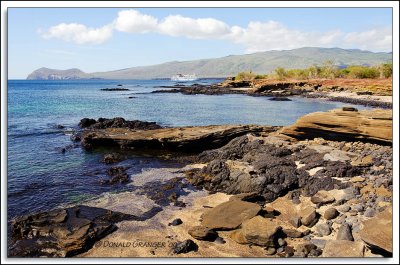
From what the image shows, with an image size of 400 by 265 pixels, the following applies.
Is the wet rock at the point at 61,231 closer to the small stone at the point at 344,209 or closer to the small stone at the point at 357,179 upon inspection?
the small stone at the point at 344,209

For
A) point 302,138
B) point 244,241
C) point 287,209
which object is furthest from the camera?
point 302,138

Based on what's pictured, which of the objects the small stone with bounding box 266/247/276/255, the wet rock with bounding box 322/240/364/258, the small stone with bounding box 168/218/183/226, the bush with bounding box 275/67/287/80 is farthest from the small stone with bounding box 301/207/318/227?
the bush with bounding box 275/67/287/80

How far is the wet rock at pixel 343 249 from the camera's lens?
1030cm

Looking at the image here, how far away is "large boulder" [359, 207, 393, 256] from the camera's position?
980 centimetres

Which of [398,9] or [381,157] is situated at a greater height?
[398,9]

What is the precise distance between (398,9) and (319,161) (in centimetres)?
1018

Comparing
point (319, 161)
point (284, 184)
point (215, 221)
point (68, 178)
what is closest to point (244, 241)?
point (215, 221)

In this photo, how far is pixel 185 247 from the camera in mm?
11688

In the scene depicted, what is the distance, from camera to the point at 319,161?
18656 mm

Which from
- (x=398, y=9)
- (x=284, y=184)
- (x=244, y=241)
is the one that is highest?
(x=398, y=9)

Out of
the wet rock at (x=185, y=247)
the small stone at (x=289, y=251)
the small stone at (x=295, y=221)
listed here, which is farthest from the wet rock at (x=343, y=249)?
the wet rock at (x=185, y=247)

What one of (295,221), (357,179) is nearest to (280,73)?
(357,179)

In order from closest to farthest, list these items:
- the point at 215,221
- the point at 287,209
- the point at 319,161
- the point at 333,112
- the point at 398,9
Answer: the point at 398,9, the point at 215,221, the point at 287,209, the point at 319,161, the point at 333,112

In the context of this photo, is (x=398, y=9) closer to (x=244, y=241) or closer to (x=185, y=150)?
(x=244, y=241)
